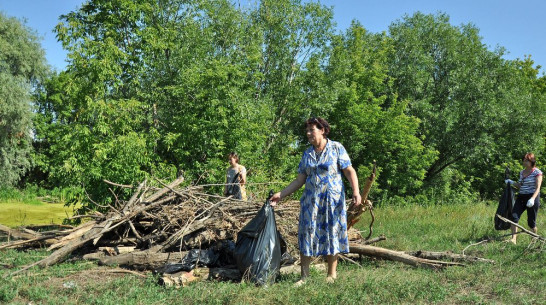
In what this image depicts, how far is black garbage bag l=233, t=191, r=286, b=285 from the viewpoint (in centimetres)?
496

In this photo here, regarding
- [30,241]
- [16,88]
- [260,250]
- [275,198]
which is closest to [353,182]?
[275,198]

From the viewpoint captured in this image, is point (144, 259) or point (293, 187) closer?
point (293, 187)

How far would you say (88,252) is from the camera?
6676 mm

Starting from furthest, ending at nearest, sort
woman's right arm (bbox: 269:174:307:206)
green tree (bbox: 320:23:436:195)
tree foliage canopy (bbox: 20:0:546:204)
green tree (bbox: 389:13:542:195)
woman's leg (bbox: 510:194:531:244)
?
green tree (bbox: 389:13:542:195) → green tree (bbox: 320:23:436:195) → tree foliage canopy (bbox: 20:0:546:204) → woman's leg (bbox: 510:194:531:244) → woman's right arm (bbox: 269:174:307:206)

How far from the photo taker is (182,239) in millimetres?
5824

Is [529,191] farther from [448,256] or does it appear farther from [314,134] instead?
[314,134]

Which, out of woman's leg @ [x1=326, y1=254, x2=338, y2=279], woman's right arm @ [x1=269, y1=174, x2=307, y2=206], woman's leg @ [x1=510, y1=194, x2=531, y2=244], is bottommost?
woman's leg @ [x1=326, y1=254, x2=338, y2=279]

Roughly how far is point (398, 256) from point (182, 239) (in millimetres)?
2965

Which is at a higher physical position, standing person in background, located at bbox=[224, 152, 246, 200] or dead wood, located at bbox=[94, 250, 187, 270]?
standing person in background, located at bbox=[224, 152, 246, 200]

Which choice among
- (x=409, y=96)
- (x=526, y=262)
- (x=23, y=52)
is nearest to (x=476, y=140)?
(x=409, y=96)

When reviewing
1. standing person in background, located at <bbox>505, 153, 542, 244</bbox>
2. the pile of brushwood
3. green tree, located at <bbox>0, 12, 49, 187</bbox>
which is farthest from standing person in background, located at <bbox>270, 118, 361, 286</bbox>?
green tree, located at <bbox>0, 12, 49, 187</bbox>

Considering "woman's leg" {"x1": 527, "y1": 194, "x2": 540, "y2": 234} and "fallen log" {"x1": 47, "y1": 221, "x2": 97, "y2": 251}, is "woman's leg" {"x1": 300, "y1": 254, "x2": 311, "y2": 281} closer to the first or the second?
"fallen log" {"x1": 47, "y1": 221, "x2": 97, "y2": 251}

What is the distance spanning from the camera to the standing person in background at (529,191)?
780cm

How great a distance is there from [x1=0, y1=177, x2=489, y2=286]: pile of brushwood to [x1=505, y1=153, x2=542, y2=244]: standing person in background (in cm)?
264
